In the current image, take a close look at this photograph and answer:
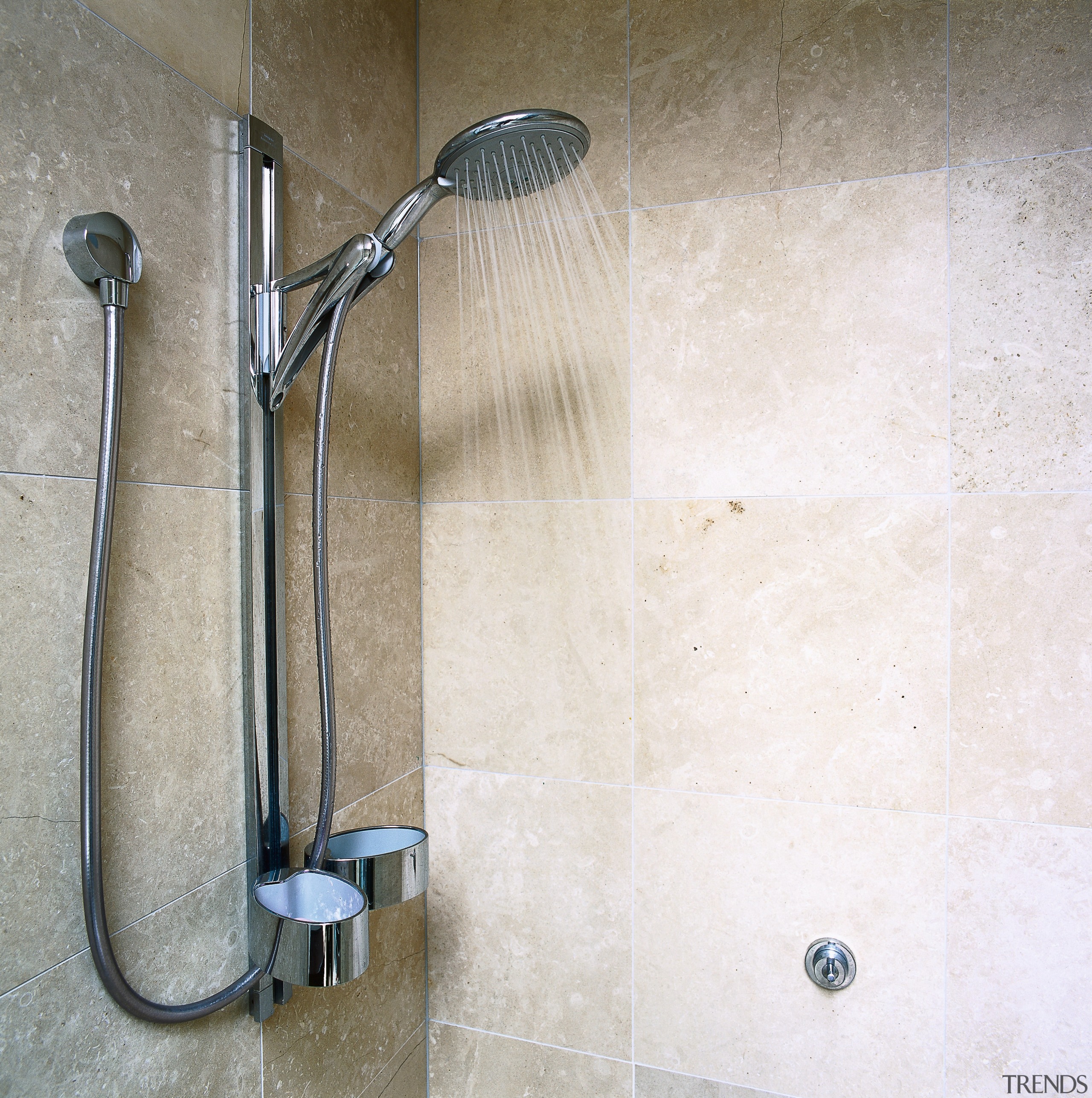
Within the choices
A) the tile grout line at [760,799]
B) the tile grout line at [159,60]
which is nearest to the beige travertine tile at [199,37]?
the tile grout line at [159,60]

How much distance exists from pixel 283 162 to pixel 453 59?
45cm

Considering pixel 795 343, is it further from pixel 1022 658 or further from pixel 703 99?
pixel 1022 658

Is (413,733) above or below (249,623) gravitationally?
below

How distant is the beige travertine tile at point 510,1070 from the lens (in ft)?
3.52

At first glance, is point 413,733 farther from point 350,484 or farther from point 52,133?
point 52,133

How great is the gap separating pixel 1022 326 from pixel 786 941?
84cm

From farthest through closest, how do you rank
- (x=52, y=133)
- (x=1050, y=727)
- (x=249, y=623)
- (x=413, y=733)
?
1. (x=413, y=733)
2. (x=1050, y=727)
3. (x=249, y=623)
4. (x=52, y=133)

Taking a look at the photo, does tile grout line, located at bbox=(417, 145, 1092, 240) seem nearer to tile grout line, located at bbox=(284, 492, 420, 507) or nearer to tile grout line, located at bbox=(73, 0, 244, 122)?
tile grout line, located at bbox=(73, 0, 244, 122)

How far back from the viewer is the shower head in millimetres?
667

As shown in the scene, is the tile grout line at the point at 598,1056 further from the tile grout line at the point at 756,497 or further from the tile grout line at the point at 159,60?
the tile grout line at the point at 159,60

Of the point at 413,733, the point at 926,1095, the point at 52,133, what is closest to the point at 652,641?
the point at 413,733

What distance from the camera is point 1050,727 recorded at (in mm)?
895

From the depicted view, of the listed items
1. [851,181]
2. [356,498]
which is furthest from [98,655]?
[851,181]

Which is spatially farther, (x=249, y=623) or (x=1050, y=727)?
(x=1050, y=727)
